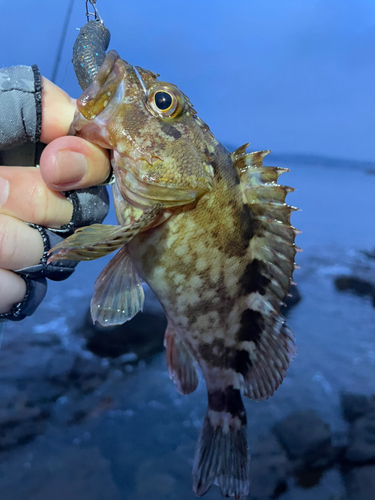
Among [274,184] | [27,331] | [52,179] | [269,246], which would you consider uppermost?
[274,184]

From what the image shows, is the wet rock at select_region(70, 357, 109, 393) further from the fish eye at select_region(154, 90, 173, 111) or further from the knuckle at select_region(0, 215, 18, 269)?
the fish eye at select_region(154, 90, 173, 111)

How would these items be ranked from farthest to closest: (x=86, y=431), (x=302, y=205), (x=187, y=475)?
(x=302, y=205) < (x=86, y=431) < (x=187, y=475)

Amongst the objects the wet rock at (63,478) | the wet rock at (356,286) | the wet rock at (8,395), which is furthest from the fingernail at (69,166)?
the wet rock at (356,286)

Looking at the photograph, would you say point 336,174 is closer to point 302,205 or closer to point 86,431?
point 302,205

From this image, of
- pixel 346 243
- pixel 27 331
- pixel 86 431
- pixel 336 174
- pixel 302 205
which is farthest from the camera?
pixel 336 174

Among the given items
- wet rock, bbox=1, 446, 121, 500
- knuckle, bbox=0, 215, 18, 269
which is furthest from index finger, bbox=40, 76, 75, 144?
wet rock, bbox=1, 446, 121, 500

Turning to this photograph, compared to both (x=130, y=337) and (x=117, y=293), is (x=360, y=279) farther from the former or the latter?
(x=117, y=293)

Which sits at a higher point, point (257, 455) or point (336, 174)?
point (336, 174)

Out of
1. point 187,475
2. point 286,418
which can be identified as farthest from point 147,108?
point 286,418
